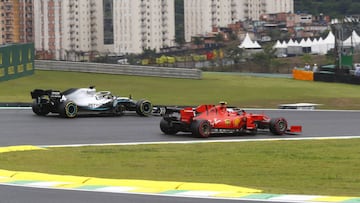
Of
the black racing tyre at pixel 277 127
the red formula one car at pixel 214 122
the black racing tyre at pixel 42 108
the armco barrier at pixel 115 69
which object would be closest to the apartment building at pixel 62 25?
the armco barrier at pixel 115 69

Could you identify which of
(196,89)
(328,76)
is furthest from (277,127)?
(328,76)

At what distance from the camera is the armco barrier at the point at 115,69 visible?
174 ft

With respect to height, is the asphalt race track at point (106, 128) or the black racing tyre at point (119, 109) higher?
the black racing tyre at point (119, 109)

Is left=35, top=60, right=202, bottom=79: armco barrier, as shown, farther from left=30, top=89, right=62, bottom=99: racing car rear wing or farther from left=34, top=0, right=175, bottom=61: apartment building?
left=34, top=0, right=175, bottom=61: apartment building

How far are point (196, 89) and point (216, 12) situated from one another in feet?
352

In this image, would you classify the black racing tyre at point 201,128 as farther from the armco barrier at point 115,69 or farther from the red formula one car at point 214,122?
the armco barrier at point 115,69

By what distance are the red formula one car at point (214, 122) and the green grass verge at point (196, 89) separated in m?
12.1

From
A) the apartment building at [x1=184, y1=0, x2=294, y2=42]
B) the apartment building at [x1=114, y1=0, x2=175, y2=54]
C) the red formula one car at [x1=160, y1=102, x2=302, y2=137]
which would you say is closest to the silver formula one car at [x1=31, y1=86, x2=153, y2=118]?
the red formula one car at [x1=160, y1=102, x2=302, y2=137]

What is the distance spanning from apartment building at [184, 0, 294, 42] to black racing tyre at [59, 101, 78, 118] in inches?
4833

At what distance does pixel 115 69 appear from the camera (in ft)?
176

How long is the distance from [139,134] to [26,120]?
18.1 feet

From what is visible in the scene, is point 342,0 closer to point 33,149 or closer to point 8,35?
point 8,35

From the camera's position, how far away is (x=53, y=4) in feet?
445

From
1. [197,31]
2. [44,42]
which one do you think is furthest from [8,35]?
[197,31]
